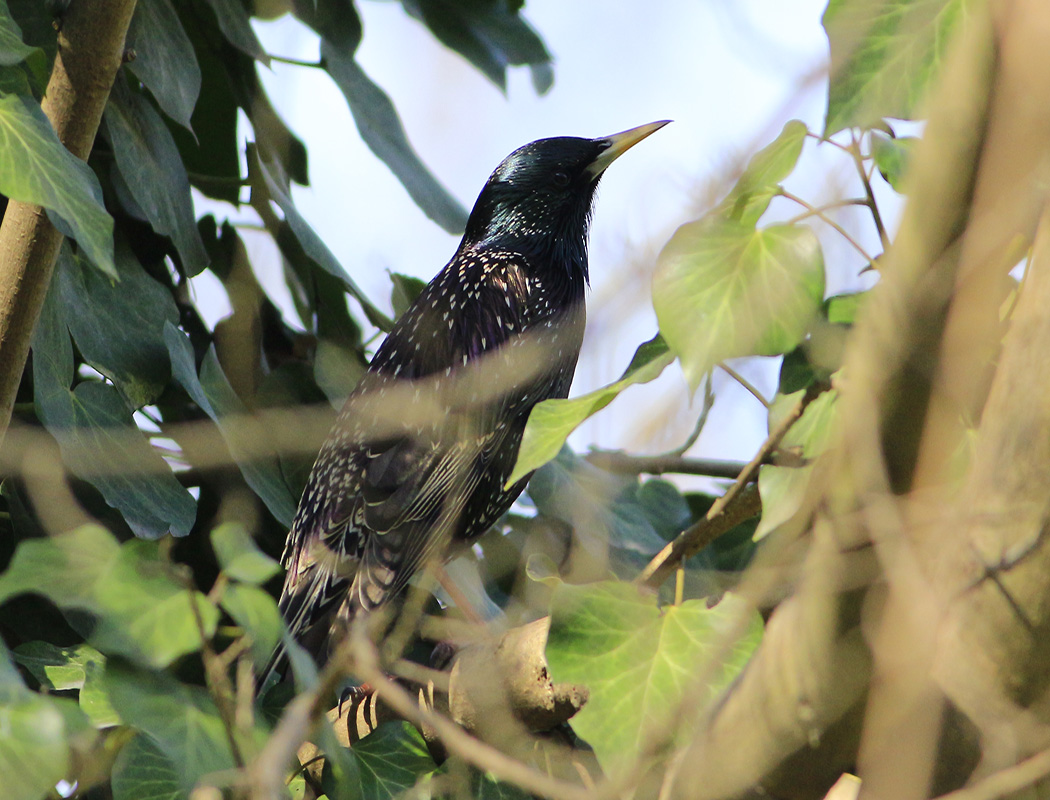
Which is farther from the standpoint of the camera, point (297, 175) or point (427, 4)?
point (427, 4)

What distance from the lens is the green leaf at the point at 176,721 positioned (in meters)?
1.00

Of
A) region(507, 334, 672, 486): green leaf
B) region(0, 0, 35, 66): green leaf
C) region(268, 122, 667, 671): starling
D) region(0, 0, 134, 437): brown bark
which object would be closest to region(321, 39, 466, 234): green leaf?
region(268, 122, 667, 671): starling

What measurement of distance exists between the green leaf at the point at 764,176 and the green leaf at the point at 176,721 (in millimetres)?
749

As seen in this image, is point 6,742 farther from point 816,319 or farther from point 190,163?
point 190,163

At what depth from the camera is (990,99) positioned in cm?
78

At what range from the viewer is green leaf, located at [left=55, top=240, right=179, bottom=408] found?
6.00ft

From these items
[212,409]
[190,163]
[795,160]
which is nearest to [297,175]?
[190,163]

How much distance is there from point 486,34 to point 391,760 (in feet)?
6.57

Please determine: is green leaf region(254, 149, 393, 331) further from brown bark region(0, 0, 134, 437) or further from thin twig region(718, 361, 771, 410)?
thin twig region(718, 361, 771, 410)

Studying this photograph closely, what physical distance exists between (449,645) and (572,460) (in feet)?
1.75

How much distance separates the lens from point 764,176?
3.71 ft

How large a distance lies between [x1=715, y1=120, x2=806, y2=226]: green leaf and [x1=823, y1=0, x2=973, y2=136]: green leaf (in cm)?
10

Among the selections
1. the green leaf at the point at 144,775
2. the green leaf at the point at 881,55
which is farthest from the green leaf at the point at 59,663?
the green leaf at the point at 881,55

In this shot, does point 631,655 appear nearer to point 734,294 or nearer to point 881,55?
point 734,294
